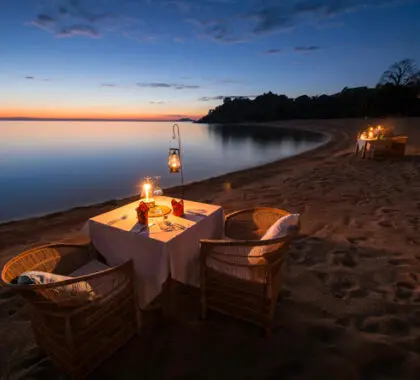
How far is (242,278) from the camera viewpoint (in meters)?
2.29

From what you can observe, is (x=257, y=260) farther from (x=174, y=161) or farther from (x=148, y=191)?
(x=148, y=191)

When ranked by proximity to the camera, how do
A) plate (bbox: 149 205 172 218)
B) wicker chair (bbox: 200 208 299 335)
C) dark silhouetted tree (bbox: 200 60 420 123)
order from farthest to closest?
1. dark silhouetted tree (bbox: 200 60 420 123)
2. plate (bbox: 149 205 172 218)
3. wicker chair (bbox: 200 208 299 335)

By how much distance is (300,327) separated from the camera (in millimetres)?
2418

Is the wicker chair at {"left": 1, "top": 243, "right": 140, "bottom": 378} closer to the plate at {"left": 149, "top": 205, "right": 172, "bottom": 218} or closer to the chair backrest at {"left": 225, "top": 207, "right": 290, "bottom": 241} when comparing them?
the plate at {"left": 149, "top": 205, "right": 172, "bottom": 218}

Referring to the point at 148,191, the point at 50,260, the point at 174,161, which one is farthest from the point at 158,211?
the point at 50,260

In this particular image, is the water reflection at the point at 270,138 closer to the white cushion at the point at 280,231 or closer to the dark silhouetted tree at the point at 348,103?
the dark silhouetted tree at the point at 348,103

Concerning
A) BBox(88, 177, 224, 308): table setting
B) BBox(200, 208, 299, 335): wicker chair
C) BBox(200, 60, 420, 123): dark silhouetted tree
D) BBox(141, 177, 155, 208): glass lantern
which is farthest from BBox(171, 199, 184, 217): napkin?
BBox(200, 60, 420, 123): dark silhouetted tree

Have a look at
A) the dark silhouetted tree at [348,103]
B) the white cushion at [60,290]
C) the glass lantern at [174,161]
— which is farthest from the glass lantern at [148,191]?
the dark silhouetted tree at [348,103]

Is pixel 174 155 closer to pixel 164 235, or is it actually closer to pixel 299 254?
pixel 164 235

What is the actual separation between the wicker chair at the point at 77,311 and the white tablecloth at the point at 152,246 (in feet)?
0.60

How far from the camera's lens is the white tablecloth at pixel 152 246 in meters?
2.26

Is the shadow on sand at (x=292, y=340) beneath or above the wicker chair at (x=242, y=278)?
beneath

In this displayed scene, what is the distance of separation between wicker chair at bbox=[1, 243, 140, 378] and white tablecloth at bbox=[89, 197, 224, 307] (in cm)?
18

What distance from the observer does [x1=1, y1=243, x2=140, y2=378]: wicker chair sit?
5.71 ft
